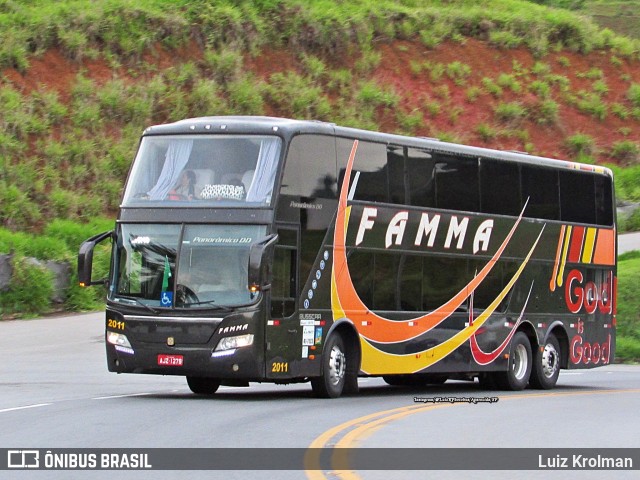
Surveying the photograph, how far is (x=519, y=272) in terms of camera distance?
23.6m

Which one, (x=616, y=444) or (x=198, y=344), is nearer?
(x=616, y=444)

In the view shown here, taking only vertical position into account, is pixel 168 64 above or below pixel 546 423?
above

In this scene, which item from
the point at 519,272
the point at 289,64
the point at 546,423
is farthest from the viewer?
the point at 289,64

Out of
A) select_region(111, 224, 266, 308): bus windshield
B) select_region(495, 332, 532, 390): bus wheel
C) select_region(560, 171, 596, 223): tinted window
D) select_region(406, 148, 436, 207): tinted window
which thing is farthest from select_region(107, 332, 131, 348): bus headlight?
select_region(560, 171, 596, 223): tinted window

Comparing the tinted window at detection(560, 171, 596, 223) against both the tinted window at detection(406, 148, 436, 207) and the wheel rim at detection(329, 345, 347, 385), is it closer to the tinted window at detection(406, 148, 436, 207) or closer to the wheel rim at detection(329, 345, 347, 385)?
the tinted window at detection(406, 148, 436, 207)

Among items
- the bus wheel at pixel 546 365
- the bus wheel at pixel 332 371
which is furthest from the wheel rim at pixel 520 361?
the bus wheel at pixel 332 371

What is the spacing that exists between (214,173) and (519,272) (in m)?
7.52

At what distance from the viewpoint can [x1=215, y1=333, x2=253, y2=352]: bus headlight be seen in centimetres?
1750

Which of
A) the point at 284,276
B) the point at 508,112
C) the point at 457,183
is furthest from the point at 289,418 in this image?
the point at 508,112

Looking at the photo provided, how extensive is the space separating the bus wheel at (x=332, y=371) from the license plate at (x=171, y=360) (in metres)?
2.20

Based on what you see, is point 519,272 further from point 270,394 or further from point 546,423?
point 546,423

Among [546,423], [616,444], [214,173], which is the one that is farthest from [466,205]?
[616,444]

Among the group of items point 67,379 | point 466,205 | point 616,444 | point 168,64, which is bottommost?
point 67,379

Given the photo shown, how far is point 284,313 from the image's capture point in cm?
1816
